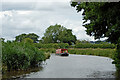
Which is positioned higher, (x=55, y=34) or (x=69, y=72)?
(x=55, y=34)

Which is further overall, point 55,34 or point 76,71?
point 55,34

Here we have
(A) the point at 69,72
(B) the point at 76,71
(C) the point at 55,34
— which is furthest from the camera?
(C) the point at 55,34

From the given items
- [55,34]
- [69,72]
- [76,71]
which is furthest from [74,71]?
[55,34]

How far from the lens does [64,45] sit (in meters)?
62.2

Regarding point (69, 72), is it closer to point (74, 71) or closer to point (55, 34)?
point (74, 71)

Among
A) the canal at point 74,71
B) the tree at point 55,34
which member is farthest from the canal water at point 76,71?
the tree at point 55,34

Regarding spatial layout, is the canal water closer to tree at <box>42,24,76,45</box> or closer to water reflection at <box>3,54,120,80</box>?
water reflection at <box>3,54,120,80</box>

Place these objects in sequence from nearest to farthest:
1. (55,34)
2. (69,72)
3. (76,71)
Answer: (69,72)
(76,71)
(55,34)

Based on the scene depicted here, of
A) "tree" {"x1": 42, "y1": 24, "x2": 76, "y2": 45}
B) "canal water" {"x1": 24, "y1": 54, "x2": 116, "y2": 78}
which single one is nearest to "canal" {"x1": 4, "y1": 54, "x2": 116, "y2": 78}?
"canal water" {"x1": 24, "y1": 54, "x2": 116, "y2": 78}

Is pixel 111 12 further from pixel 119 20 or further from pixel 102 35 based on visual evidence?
pixel 102 35

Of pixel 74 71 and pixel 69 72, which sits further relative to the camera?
pixel 74 71

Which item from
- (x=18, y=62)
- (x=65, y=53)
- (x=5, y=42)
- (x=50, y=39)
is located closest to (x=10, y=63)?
(x=18, y=62)

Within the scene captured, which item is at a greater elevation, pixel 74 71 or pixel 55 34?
pixel 55 34

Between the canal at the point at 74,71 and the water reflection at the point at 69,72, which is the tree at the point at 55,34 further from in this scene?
the water reflection at the point at 69,72
